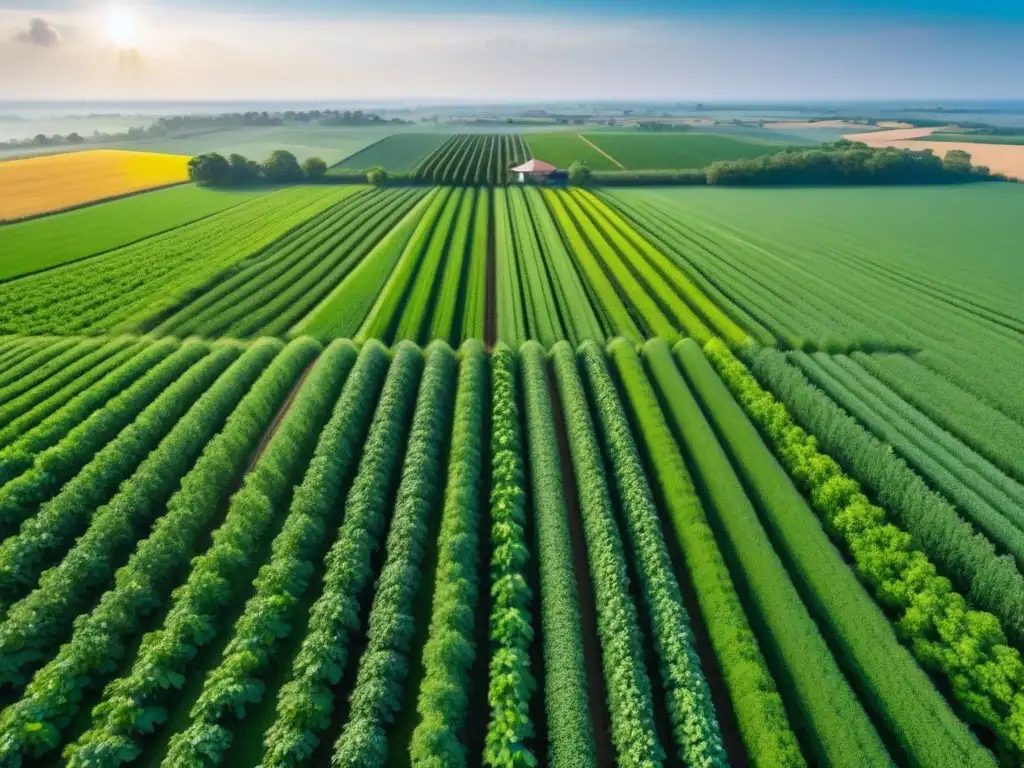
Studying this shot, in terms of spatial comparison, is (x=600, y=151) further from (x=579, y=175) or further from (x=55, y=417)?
(x=55, y=417)

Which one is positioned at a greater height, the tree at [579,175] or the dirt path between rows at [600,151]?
the dirt path between rows at [600,151]

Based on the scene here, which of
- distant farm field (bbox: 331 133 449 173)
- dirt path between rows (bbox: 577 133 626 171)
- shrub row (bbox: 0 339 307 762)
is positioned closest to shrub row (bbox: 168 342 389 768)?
shrub row (bbox: 0 339 307 762)

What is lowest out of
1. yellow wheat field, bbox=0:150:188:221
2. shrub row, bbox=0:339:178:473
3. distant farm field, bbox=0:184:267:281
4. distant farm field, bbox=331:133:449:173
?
shrub row, bbox=0:339:178:473

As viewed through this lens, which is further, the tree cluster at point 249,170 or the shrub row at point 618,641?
the tree cluster at point 249,170

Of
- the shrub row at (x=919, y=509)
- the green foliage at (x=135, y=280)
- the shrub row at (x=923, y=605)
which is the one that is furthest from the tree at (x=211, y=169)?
the shrub row at (x=923, y=605)

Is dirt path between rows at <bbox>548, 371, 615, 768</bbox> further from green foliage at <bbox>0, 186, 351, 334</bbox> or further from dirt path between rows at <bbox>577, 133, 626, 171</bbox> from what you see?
dirt path between rows at <bbox>577, 133, 626, 171</bbox>

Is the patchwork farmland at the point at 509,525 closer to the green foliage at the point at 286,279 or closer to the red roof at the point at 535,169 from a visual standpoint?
the green foliage at the point at 286,279

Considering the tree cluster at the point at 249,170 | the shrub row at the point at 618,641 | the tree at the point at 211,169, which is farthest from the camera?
the tree cluster at the point at 249,170
